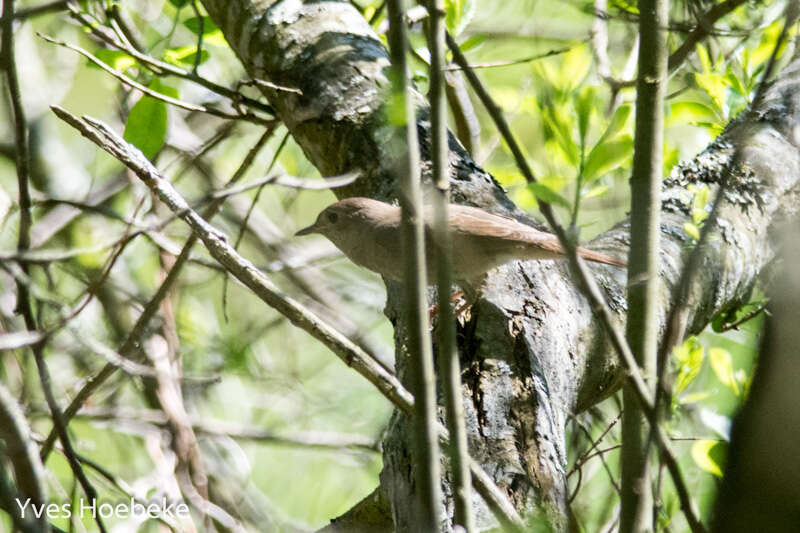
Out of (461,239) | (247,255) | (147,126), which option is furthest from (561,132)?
(247,255)

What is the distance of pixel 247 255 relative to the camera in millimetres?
5938

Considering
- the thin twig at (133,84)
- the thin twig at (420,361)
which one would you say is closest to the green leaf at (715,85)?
the thin twig at (133,84)

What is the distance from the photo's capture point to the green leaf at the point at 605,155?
1.70 metres

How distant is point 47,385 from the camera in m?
2.16

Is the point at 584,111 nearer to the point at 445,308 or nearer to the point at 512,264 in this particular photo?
the point at 445,308

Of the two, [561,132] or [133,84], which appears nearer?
[561,132]

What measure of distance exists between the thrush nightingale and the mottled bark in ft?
0.23

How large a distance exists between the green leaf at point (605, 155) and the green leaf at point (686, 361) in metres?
0.86

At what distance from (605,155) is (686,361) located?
952mm

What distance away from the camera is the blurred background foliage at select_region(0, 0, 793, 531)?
3643 millimetres

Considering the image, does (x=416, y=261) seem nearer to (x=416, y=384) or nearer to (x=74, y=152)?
(x=416, y=384)

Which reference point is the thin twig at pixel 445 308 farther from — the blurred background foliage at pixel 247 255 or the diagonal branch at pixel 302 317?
the blurred background foliage at pixel 247 255

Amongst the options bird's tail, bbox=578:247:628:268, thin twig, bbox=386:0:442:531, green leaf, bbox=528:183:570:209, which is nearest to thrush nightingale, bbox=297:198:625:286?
bird's tail, bbox=578:247:628:268

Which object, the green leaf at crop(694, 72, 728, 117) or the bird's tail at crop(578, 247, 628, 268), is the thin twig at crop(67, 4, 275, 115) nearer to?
the bird's tail at crop(578, 247, 628, 268)
